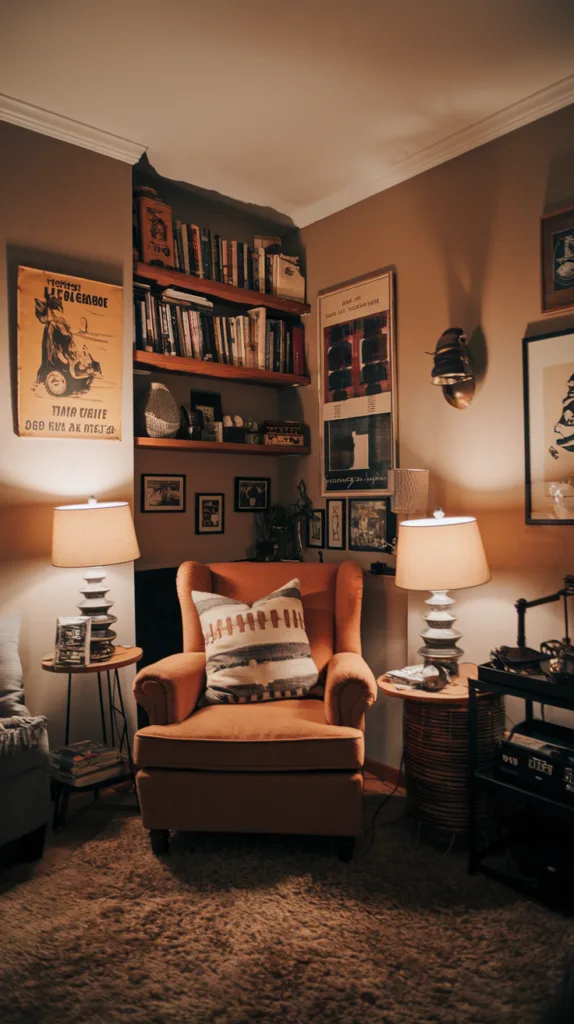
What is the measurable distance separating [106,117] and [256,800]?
276 cm

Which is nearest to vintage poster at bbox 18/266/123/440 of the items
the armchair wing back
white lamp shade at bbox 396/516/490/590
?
the armchair wing back

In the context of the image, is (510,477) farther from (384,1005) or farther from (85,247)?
(85,247)

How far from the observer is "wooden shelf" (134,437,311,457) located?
3.08m

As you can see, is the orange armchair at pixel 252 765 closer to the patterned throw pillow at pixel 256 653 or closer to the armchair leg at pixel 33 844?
the patterned throw pillow at pixel 256 653

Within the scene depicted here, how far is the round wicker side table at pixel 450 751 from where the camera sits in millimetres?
2439

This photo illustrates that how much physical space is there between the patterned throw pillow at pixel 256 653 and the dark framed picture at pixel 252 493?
1.06 meters

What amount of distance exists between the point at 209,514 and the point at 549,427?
5.90ft

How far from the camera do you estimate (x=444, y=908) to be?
2031mm

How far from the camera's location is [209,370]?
327 cm

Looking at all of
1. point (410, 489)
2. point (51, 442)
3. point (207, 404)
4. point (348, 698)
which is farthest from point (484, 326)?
point (51, 442)

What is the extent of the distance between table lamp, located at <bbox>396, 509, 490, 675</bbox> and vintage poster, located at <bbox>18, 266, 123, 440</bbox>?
143cm

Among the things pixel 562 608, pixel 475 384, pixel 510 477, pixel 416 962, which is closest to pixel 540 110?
pixel 475 384

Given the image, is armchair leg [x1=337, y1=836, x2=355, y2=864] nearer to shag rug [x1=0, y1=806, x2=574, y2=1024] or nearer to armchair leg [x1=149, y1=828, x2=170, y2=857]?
shag rug [x1=0, y1=806, x2=574, y2=1024]

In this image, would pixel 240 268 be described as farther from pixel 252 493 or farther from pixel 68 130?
pixel 252 493
